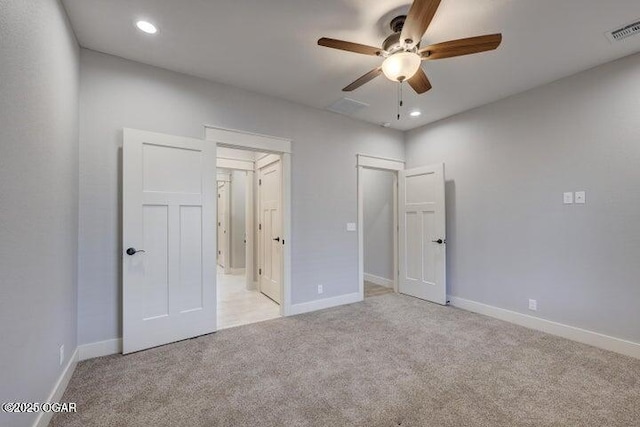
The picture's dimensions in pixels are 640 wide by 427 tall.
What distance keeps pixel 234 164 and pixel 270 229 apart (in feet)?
4.35

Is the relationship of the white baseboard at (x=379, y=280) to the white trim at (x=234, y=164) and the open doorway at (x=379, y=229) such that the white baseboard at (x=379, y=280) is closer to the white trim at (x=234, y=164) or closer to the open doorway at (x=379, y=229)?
the open doorway at (x=379, y=229)

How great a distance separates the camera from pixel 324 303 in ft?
13.0

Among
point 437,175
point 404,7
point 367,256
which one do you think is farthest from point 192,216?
point 367,256

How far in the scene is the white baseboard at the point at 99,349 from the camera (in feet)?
8.24

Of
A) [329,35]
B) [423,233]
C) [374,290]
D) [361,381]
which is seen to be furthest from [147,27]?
[374,290]

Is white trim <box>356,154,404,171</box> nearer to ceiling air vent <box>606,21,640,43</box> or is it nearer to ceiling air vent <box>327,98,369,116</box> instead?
ceiling air vent <box>327,98,369,116</box>

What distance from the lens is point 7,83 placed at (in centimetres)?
127

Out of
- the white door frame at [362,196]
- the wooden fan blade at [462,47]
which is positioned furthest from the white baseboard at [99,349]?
the wooden fan blade at [462,47]

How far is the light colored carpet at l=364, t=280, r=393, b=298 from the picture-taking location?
4.71 meters

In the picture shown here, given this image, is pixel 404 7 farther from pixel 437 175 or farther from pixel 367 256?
pixel 367 256

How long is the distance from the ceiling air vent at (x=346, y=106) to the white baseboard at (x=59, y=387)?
3718 mm

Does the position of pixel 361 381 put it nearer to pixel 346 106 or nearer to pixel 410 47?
pixel 410 47

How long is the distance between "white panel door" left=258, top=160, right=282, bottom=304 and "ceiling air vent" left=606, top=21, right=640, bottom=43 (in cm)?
337

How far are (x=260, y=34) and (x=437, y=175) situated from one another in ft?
9.78
